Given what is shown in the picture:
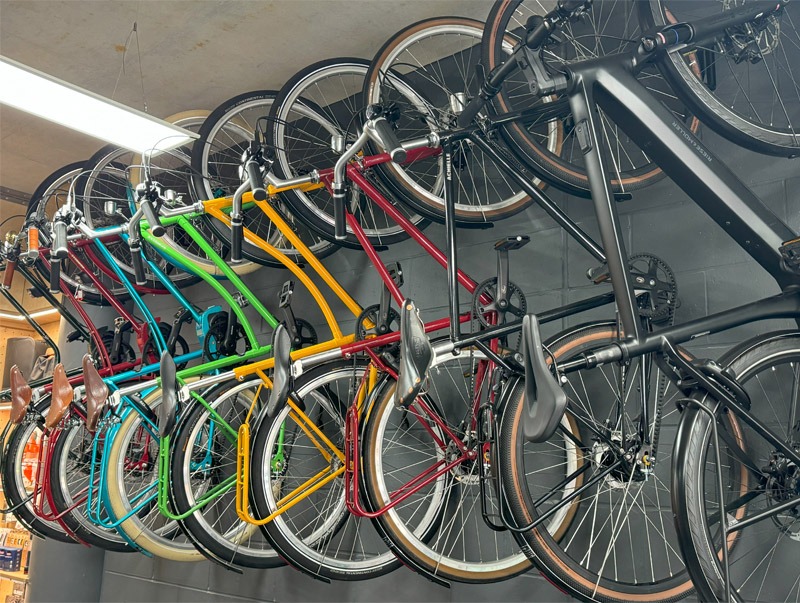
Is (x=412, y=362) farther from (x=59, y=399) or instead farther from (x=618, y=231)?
(x=59, y=399)

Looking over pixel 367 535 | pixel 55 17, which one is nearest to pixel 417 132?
pixel 55 17

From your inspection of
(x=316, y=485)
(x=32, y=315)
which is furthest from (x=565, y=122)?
(x=32, y=315)

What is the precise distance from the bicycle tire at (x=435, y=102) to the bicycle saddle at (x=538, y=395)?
102 centimetres

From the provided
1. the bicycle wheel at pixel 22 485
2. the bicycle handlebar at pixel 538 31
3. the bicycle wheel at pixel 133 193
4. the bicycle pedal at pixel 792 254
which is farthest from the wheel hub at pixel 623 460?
the bicycle wheel at pixel 22 485

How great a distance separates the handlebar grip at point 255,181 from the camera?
7.80 ft

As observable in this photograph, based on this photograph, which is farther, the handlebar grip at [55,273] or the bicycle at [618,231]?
the handlebar grip at [55,273]

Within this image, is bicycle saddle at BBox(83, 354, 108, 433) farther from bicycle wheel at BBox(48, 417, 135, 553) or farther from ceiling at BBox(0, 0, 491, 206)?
ceiling at BBox(0, 0, 491, 206)

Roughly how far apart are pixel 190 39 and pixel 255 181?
1.17 meters

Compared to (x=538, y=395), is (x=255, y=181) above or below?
above

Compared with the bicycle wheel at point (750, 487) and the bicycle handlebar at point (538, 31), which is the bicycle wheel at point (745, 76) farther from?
the bicycle wheel at point (750, 487)

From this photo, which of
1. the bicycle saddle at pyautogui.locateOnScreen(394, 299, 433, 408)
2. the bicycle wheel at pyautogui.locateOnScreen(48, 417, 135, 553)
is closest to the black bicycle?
the bicycle saddle at pyautogui.locateOnScreen(394, 299, 433, 408)

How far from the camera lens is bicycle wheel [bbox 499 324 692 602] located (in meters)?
1.85

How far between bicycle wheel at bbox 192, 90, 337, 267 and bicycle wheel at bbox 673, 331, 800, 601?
1.85m

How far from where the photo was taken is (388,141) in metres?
2.16
